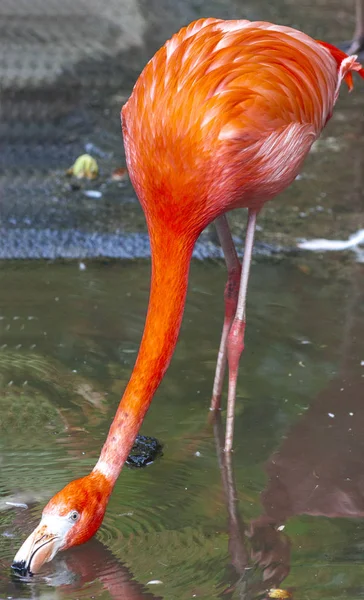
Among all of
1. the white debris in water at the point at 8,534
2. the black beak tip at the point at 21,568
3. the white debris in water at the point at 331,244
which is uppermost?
the white debris in water at the point at 331,244

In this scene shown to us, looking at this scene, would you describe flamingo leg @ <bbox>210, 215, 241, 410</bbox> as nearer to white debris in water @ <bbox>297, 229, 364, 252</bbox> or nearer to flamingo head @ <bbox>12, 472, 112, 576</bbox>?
flamingo head @ <bbox>12, 472, 112, 576</bbox>

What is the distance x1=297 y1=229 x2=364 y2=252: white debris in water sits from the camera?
5.25 metres

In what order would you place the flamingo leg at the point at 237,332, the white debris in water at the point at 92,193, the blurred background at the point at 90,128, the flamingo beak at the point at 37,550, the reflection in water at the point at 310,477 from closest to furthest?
the flamingo beak at the point at 37,550 → the reflection in water at the point at 310,477 → the flamingo leg at the point at 237,332 → the blurred background at the point at 90,128 → the white debris in water at the point at 92,193

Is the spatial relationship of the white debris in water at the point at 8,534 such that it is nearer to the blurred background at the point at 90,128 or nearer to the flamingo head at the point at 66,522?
the flamingo head at the point at 66,522

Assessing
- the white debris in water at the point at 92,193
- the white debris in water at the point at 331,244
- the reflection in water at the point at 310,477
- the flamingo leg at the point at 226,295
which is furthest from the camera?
the white debris in water at the point at 92,193

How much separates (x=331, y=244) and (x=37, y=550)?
298 centimetres

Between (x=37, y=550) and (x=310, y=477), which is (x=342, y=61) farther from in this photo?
(x=37, y=550)

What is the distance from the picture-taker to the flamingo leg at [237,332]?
357 cm

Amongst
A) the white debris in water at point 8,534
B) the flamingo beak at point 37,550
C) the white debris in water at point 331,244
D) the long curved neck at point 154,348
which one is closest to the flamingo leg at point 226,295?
the long curved neck at point 154,348

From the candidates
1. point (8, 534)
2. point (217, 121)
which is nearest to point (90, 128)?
point (217, 121)

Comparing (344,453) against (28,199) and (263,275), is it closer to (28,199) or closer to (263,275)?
(263,275)

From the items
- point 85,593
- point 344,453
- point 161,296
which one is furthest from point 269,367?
point 85,593

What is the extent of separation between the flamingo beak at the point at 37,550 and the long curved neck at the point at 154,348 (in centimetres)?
28

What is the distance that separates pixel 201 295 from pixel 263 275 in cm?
38
